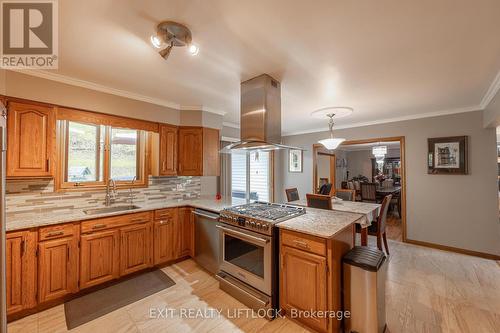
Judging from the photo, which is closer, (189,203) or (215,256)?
(215,256)

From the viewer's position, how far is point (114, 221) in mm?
2445

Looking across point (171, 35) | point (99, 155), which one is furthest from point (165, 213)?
point (171, 35)

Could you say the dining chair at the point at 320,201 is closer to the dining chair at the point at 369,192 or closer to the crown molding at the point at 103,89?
the crown molding at the point at 103,89

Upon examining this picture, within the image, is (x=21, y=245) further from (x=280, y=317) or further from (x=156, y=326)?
(x=280, y=317)

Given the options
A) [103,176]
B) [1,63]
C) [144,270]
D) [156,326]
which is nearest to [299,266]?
[156,326]

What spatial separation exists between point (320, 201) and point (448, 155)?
8.50 ft

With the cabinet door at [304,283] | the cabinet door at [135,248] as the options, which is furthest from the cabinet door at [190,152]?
the cabinet door at [304,283]

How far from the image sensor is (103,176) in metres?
2.89

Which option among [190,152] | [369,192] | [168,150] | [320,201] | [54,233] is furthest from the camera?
[369,192]

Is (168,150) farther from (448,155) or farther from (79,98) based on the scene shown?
(448,155)

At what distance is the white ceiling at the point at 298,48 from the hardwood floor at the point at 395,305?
2471 millimetres

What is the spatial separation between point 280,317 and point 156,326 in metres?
1.15

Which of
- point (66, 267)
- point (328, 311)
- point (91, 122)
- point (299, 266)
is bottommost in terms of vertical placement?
point (328, 311)

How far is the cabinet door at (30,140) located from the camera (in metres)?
2.06
